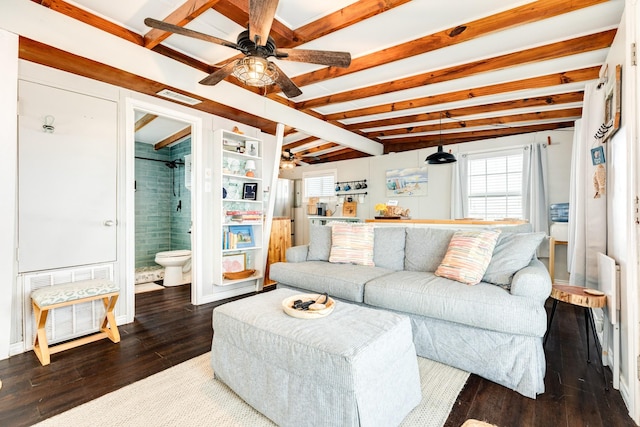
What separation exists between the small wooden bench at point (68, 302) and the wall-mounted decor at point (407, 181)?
467 centimetres

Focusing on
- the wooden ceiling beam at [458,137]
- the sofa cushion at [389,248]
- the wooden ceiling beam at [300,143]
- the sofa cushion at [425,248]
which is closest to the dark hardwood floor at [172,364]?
the sofa cushion at [425,248]

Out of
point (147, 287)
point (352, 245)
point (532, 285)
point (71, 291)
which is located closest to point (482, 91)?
point (352, 245)

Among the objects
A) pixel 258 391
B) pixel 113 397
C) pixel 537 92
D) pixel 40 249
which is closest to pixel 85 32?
pixel 40 249

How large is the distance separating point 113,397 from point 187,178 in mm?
3877

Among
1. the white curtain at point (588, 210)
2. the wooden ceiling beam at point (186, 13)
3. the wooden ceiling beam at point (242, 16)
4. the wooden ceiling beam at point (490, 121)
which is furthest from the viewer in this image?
the wooden ceiling beam at point (490, 121)

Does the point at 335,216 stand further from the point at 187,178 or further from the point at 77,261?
the point at 77,261

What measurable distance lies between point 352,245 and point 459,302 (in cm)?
134

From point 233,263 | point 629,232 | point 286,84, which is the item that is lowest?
point 233,263

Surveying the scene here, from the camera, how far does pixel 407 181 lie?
18.5 feet

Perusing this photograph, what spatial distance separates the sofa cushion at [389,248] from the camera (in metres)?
3.06

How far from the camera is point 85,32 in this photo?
2.40 m

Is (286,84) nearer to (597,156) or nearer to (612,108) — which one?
(612,108)

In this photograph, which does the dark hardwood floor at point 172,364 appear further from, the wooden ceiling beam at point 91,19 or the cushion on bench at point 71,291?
the wooden ceiling beam at point 91,19

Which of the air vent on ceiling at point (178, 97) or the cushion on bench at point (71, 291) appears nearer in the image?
the cushion on bench at point (71, 291)
